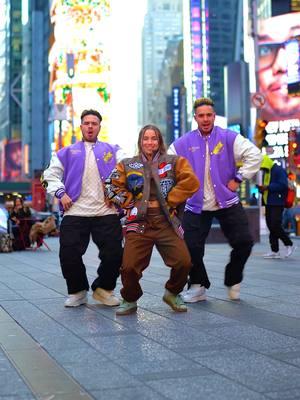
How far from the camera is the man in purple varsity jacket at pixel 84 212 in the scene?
6312 millimetres

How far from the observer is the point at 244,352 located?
4.32 m

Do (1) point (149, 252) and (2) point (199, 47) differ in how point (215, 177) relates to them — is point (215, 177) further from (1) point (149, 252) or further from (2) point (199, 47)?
(2) point (199, 47)

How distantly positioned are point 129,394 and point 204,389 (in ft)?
1.19

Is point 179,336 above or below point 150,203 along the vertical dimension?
below

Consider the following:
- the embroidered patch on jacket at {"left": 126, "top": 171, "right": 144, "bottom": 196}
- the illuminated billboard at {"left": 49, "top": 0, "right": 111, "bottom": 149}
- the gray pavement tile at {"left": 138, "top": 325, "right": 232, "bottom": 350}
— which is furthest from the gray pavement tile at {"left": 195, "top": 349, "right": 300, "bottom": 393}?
the illuminated billboard at {"left": 49, "top": 0, "right": 111, "bottom": 149}

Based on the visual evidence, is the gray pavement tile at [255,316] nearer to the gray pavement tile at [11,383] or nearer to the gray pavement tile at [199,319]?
the gray pavement tile at [199,319]

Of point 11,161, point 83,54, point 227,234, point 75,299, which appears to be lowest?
point 75,299

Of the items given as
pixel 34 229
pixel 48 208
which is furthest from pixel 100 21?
pixel 34 229

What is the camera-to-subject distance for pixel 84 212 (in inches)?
250

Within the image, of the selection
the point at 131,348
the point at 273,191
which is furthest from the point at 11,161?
the point at 131,348

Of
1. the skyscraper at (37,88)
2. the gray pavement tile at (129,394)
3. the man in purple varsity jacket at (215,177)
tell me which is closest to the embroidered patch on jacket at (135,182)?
the man in purple varsity jacket at (215,177)

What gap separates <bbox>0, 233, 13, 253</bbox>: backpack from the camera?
16906 millimetres

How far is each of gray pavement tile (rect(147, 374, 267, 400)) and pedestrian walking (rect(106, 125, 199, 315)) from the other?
215 centimetres

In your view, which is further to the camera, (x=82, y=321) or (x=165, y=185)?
(x=165, y=185)
